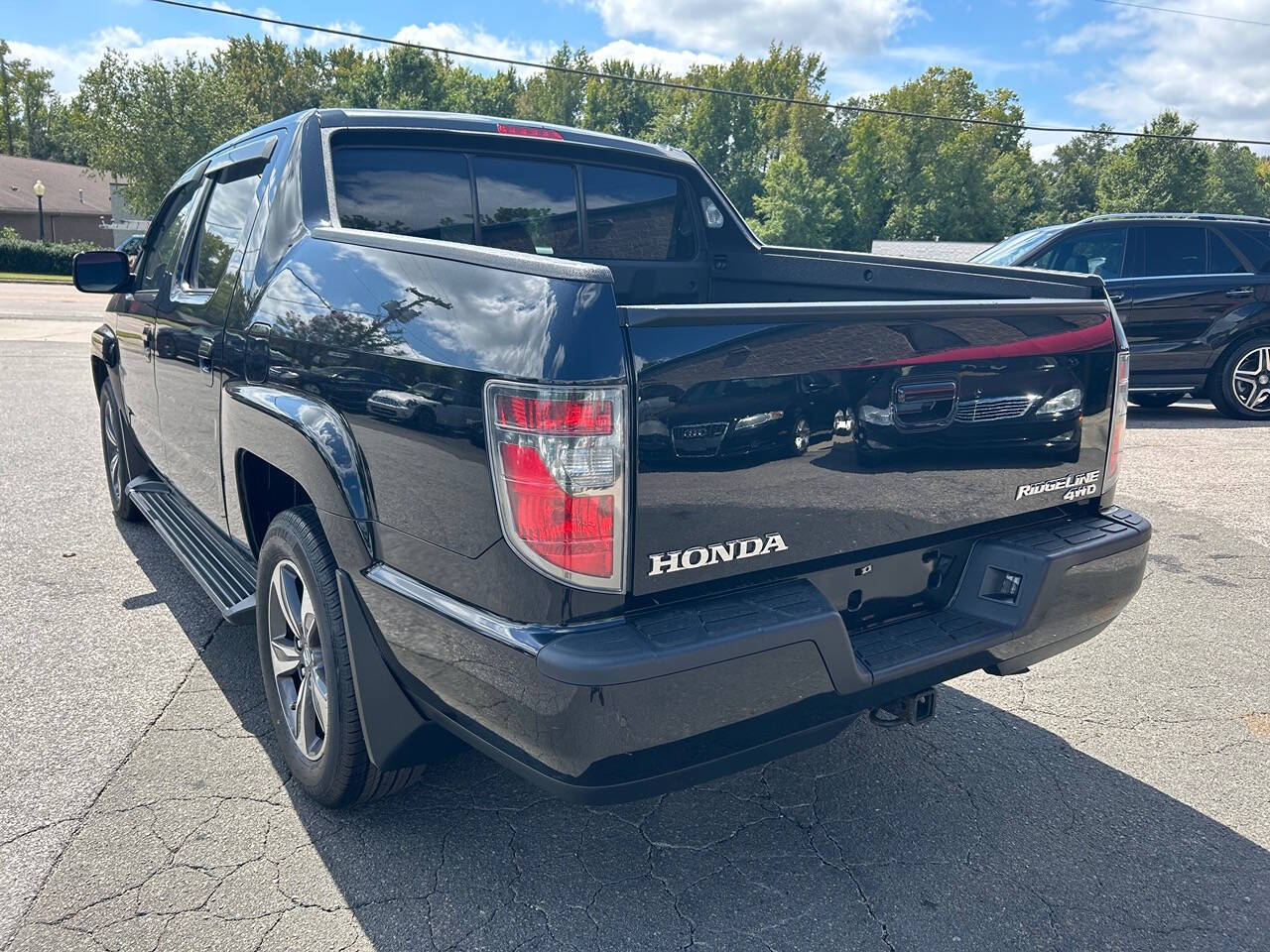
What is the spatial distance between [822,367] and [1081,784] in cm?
181

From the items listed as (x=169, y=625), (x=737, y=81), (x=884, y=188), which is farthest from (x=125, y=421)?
(x=737, y=81)

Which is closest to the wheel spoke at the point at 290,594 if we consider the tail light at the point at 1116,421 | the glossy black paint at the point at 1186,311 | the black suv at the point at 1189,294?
the tail light at the point at 1116,421

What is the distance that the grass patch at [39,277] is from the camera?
121 ft

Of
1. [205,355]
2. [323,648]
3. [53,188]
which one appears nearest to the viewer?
[323,648]

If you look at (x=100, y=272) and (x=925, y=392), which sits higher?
(x=100, y=272)

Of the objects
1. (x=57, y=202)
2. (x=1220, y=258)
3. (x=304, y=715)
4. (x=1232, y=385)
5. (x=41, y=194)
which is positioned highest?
(x=57, y=202)

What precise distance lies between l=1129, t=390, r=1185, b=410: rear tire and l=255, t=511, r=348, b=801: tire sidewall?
9887 mm

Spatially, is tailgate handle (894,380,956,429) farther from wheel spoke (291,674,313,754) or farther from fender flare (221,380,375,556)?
wheel spoke (291,674,313,754)

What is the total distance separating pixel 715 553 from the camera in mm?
2162

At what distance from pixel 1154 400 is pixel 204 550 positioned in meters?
10.3

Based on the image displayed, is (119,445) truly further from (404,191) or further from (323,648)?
(323,648)

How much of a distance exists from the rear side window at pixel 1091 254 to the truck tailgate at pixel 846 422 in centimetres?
737

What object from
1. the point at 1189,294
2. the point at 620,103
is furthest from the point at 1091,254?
the point at 620,103

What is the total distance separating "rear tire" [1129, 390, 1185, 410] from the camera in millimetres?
10491
